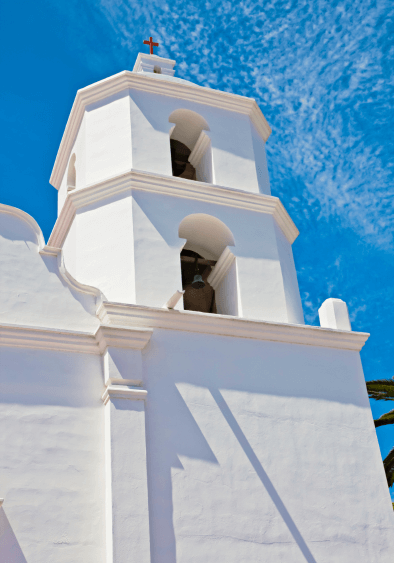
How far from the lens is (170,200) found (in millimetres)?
10508

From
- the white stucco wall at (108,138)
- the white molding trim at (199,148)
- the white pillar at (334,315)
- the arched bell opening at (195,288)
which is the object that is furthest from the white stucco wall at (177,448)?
the white molding trim at (199,148)

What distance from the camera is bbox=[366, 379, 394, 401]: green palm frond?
14.5 meters

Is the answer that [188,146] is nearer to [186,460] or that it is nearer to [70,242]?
[70,242]

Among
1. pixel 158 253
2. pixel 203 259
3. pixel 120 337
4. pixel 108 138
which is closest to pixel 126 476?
pixel 120 337

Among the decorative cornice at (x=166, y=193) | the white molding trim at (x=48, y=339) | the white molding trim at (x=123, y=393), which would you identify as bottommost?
the white molding trim at (x=123, y=393)

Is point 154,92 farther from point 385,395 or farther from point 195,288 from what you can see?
point 385,395

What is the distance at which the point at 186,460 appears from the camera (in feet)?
27.4

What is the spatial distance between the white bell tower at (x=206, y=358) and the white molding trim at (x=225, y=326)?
0.7 inches

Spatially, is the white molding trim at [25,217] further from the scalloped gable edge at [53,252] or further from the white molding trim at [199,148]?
the white molding trim at [199,148]

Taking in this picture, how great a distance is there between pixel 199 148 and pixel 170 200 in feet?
5.61

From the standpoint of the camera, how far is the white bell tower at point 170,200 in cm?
998

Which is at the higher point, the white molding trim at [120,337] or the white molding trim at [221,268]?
the white molding trim at [221,268]

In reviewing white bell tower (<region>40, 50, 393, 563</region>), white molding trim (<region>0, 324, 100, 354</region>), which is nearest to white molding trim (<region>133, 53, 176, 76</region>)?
white bell tower (<region>40, 50, 393, 563</region>)

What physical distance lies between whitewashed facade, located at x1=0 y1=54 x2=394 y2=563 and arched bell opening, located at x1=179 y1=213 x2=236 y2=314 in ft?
0.12
